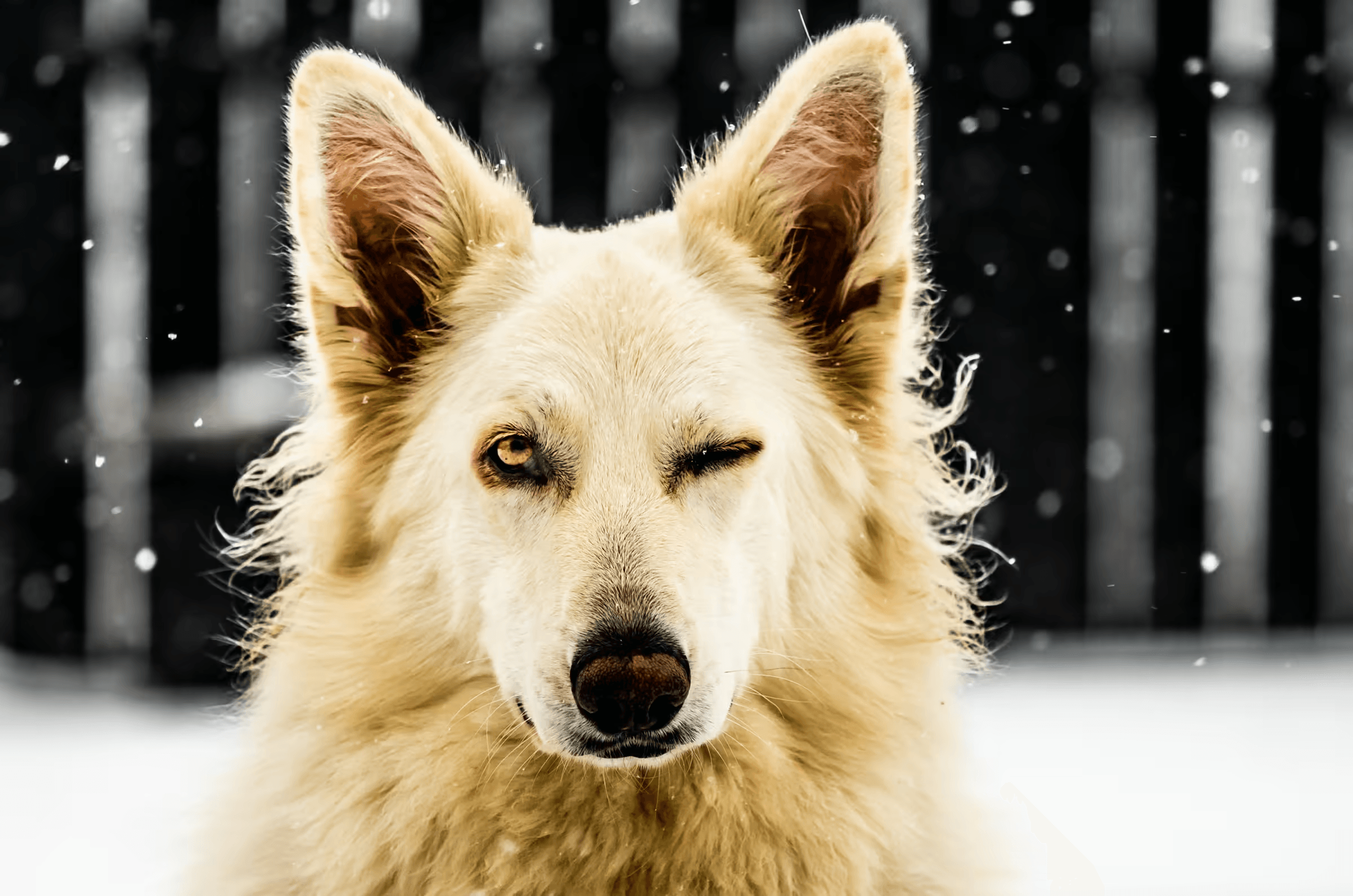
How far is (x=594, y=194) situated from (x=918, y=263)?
19.8 ft

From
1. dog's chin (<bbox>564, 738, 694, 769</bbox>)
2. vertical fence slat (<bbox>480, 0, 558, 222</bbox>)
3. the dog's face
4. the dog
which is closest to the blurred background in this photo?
vertical fence slat (<bbox>480, 0, 558, 222</bbox>)

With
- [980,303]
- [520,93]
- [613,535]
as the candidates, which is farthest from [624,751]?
[980,303]

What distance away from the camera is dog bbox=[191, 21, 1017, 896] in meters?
2.33

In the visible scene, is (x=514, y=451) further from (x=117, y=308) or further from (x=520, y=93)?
(x=117, y=308)

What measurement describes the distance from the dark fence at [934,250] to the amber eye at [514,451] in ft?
19.0

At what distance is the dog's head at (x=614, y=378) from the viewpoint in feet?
7.29

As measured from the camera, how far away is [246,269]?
323 inches

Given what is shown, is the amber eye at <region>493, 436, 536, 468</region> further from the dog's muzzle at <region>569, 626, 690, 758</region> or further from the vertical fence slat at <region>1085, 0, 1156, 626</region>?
the vertical fence slat at <region>1085, 0, 1156, 626</region>

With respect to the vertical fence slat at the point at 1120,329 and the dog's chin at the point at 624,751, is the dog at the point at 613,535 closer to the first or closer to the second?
the dog's chin at the point at 624,751

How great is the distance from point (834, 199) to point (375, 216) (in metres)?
1.08

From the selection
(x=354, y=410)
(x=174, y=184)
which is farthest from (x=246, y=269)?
(x=354, y=410)

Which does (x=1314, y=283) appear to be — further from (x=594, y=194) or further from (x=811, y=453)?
(x=811, y=453)

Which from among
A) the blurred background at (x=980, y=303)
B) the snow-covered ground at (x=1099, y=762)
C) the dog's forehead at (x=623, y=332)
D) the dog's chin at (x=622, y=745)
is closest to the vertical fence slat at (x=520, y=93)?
the blurred background at (x=980, y=303)

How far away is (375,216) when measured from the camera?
108 inches
